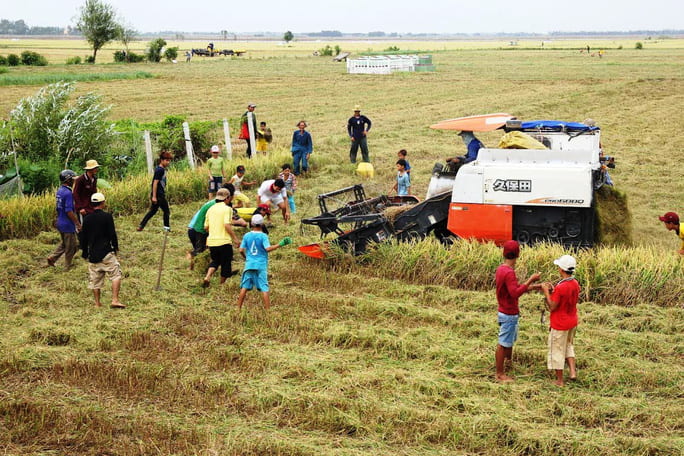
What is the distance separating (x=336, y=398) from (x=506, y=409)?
1.50 meters

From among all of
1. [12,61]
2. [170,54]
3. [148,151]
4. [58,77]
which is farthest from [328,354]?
[170,54]

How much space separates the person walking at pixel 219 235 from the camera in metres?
10.5

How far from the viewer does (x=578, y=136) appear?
12586mm

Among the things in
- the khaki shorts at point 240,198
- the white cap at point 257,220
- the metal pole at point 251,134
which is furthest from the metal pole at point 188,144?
the white cap at point 257,220

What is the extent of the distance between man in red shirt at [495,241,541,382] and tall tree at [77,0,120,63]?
77.5 meters

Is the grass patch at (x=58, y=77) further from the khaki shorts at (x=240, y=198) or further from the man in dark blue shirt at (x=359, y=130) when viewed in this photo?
the khaki shorts at (x=240, y=198)

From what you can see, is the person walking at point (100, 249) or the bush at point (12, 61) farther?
the bush at point (12, 61)

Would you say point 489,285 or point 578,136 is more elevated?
point 578,136

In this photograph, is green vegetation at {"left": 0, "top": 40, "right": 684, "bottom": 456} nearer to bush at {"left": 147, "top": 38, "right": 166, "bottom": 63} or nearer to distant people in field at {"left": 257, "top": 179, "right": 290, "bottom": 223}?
distant people in field at {"left": 257, "top": 179, "right": 290, "bottom": 223}

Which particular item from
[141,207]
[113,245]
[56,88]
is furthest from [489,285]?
[56,88]

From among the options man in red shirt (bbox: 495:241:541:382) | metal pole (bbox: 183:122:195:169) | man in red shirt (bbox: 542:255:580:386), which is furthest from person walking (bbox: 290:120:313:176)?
man in red shirt (bbox: 542:255:580:386)

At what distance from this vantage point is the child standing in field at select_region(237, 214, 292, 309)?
9.52 meters

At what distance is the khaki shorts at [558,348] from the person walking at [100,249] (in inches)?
205

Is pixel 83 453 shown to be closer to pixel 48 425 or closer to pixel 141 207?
pixel 48 425
